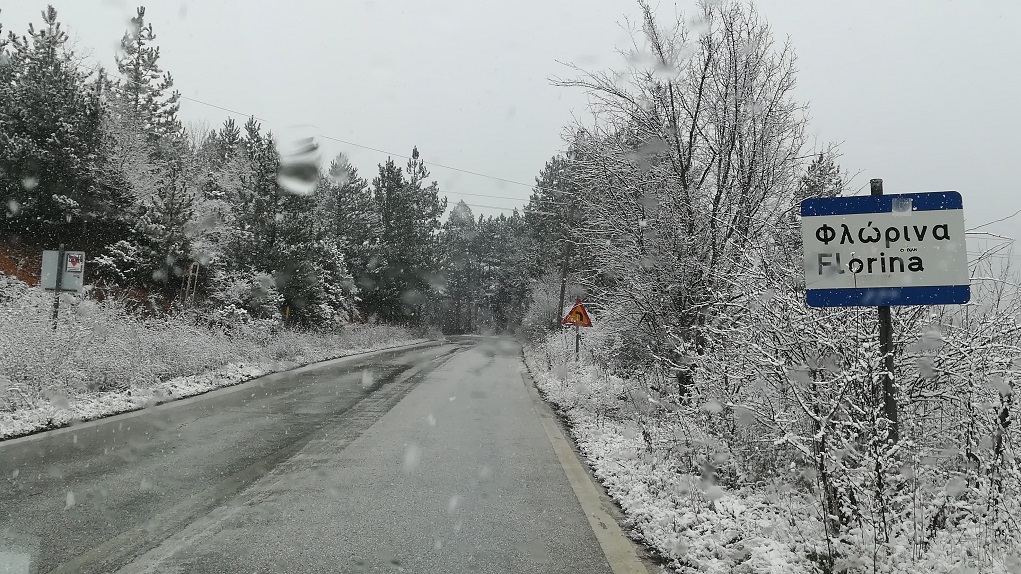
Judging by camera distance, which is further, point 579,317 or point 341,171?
point 341,171

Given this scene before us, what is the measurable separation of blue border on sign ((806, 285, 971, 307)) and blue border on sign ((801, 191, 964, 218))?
21.4 inches

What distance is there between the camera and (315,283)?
90.5 ft

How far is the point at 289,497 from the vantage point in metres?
5.33

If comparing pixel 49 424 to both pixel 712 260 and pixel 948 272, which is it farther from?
pixel 948 272

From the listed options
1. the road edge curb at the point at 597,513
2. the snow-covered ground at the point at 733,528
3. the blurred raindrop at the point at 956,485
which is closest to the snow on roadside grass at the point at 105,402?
the road edge curb at the point at 597,513

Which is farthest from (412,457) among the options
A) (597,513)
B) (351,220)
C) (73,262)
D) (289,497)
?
(351,220)

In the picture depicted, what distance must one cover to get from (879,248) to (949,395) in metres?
1.48

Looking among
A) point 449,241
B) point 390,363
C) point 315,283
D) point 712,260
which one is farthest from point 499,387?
point 449,241

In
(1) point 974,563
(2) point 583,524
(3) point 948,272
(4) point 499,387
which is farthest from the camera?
(4) point 499,387

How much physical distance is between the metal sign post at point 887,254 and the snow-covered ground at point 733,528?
0.80 meters

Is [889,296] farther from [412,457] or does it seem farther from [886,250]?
[412,457]

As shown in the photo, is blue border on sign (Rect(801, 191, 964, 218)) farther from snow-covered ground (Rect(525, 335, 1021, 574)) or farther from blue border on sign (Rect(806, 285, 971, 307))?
snow-covered ground (Rect(525, 335, 1021, 574))

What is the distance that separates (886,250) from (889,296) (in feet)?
1.06

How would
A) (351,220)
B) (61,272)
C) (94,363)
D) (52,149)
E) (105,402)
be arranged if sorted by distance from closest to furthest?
(105,402) → (94,363) → (61,272) → (52,149) → (351,220)
